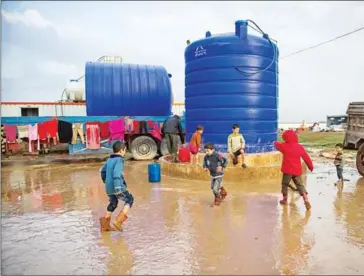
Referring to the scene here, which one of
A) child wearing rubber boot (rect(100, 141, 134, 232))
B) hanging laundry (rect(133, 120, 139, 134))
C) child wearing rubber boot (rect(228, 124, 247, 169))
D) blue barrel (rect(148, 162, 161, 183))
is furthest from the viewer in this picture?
hanging laundry (rect(133, 120, 139, 134))

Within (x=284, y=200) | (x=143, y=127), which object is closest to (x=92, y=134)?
(x=143, y=127)

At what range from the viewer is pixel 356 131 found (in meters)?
10.1

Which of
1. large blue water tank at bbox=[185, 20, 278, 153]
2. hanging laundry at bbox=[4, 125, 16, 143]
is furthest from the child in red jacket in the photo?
hanging laundry at bbox=[4, 125, 16, 143]

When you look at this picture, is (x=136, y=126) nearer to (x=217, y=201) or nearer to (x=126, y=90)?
(x=126, y=90)

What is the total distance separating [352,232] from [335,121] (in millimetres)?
44325

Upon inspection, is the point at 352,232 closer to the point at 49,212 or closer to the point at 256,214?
the point at 256,214

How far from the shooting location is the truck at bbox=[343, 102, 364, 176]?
9562mm

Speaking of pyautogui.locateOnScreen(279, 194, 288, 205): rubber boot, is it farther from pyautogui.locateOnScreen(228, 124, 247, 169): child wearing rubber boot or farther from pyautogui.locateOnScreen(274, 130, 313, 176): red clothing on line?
pyautogui.locateOnScreen(228, 124, 247, 169): child wearing rubber boot

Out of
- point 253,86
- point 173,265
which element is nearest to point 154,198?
point 173,265

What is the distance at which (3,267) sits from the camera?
3910mm

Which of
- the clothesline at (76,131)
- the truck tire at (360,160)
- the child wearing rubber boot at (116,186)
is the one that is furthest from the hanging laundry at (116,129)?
the child wearing rubber boot at (116,186)

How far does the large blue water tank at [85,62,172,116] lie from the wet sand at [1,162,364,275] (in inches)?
247

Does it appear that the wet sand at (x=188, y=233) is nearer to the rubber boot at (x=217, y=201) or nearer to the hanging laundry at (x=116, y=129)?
the rubber boot at (x=217, y=201)

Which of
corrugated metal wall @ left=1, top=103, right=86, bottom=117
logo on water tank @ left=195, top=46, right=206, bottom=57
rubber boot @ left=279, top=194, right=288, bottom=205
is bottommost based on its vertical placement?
rubber boot @ left=279, top=194, right=288, bottom=205
